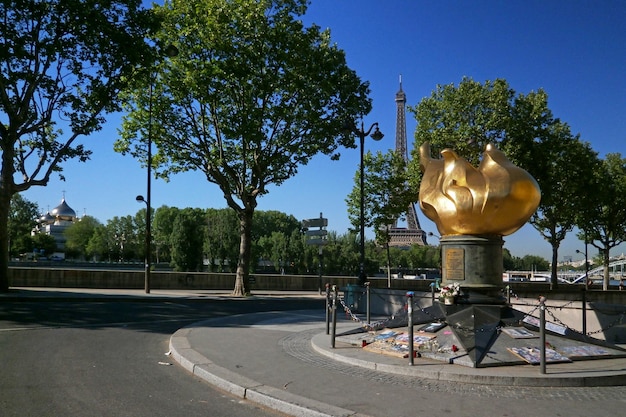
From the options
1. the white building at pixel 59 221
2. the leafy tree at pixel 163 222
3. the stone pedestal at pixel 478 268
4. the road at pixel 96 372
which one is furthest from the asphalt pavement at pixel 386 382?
the white building at pixel 59 221

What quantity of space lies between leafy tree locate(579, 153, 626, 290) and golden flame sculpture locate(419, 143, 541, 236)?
31.1 meters

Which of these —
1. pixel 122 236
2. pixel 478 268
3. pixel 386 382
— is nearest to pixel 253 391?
pixel 386 382

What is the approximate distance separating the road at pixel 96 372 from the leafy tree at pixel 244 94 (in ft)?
42.8

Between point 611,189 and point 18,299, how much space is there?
4070cm

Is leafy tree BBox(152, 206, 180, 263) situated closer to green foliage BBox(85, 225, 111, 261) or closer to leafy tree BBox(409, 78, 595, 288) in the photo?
green foliage BBox(85, 225, 111, 261)

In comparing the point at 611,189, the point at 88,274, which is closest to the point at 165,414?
the point at 88,274

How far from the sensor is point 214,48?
24.8 metres

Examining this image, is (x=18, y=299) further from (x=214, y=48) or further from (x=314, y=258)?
(x=314, y=258)

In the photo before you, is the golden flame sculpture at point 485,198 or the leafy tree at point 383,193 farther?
the leafy tree at point 383,193

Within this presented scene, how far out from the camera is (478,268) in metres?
11.0

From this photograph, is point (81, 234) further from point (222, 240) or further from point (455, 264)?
point (455, 264)

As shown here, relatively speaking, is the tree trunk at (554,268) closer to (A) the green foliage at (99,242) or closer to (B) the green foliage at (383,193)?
(B) the green foliage at (383,193)

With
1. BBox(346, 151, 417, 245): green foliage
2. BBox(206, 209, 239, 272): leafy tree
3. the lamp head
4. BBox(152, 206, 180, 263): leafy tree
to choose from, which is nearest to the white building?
BBox(152, 206, 180, 263): leafy tree

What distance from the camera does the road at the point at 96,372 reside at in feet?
21.0
